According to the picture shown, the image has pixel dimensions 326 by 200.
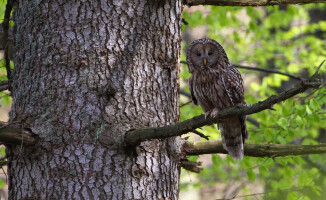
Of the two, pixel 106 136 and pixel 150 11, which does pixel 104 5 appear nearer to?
pixel 150 11

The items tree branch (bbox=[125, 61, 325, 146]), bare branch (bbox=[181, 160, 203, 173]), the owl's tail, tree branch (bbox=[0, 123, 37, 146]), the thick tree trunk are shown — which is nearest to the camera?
tree branch (bbox=[125, 61, 325, 146])

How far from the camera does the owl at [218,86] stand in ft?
13.6

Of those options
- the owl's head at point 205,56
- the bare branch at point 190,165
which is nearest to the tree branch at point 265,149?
the bare branch at point 190,165

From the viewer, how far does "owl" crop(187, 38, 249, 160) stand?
4.14 meters

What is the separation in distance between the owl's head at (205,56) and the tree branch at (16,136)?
207 cm

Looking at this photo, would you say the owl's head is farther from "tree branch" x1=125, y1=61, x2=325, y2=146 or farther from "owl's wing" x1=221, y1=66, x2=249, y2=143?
"tree branch" x1=125, y1=61, x2=325, y2=146

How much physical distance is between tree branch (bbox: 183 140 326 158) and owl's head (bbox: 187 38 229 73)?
1.13m

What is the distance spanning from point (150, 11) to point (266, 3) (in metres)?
1.25

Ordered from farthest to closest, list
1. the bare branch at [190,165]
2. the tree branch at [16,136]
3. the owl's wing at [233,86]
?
the owl's wing at [233,86], the bare branch at [190,165], the tree branch at [16,136]

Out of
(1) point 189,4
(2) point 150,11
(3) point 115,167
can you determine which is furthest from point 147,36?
(3) point 115,167

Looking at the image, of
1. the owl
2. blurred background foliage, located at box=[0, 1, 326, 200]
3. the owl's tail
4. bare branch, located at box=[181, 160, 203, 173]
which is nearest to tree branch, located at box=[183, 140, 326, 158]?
bare branch, located at box=[181, 160, 203, 173]

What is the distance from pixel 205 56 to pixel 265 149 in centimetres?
140

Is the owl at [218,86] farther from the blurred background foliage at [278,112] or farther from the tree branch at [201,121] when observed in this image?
the tree branch at [201,121]

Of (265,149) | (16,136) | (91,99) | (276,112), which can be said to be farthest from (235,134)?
(16,136)
